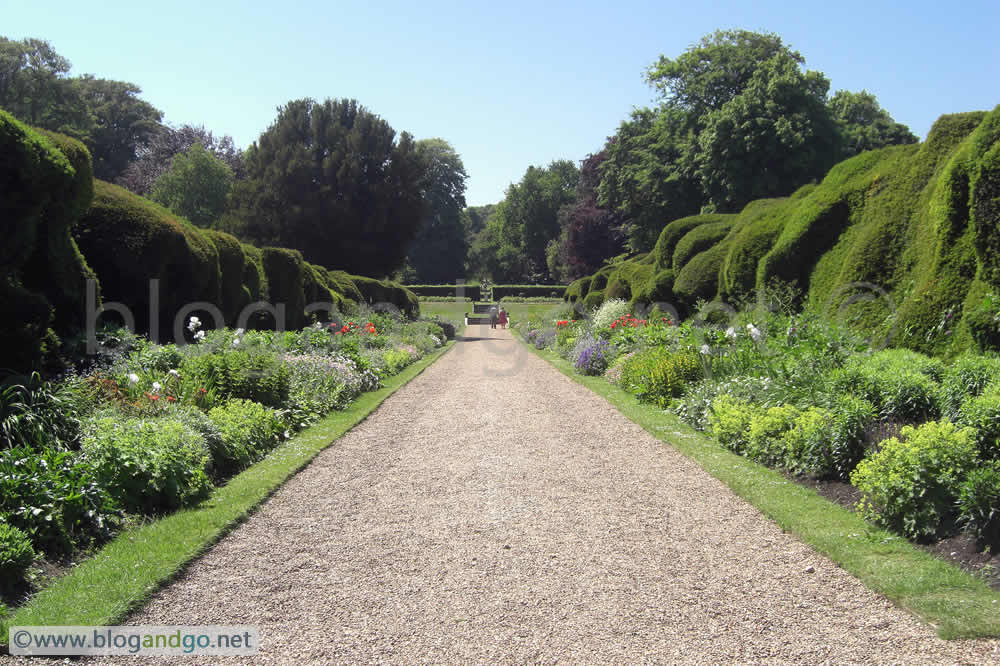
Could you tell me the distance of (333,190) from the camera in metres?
36.5

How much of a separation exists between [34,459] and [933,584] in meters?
5.57

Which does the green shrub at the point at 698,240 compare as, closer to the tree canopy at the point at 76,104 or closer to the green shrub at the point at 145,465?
the green shrub at the point at 145,465

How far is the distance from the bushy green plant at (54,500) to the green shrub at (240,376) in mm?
3379

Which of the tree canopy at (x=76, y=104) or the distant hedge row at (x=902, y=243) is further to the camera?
the tree canopy at (x=76, y=104)

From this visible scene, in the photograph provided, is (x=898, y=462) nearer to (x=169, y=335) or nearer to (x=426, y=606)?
(x=426, y=606)

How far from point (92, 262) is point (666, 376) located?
8.55m

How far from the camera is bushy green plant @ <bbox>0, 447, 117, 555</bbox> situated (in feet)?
15.2

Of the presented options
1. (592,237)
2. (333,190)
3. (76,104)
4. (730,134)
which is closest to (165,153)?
(76,104)

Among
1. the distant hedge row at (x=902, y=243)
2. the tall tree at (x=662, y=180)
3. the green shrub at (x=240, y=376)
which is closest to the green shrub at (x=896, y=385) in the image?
the distant hedge row at (x=902, y=243)

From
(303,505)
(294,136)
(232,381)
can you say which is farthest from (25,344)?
(294,136)
